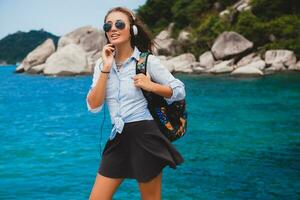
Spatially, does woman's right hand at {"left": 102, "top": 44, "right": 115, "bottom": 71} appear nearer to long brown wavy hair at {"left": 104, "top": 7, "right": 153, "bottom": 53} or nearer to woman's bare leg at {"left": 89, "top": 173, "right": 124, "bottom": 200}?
long brown wavy hair at {"left": 104, "top": 7, "right": 153, "bottom": 53}

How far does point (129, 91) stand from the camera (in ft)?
11.5

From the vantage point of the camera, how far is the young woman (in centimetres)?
348

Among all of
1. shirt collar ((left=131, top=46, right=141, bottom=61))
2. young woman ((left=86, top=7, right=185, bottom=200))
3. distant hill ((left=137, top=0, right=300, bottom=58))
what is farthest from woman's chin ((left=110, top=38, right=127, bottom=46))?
distant hill ((left=137, top=0, right=300, bottom=58))

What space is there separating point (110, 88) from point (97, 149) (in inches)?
359

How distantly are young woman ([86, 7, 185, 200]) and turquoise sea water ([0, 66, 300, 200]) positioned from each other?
4259 mm

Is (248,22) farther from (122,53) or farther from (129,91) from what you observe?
(129,91)

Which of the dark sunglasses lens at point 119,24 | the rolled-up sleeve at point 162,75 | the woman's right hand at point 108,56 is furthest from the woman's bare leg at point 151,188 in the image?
the dark sunglasses lens at point 119,24

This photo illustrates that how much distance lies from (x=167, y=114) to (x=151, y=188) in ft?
1.78

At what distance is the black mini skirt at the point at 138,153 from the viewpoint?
353 centimetres

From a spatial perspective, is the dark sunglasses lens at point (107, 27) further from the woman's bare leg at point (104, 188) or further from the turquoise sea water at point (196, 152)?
the turquoise sea water at point (196, 152)

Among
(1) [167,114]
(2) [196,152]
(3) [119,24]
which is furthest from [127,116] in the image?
(2) [196,152]

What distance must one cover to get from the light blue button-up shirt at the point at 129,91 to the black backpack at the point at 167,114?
39mm

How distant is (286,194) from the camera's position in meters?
7.71

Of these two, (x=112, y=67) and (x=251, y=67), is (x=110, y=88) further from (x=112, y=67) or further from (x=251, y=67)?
(x=251, y=67)
